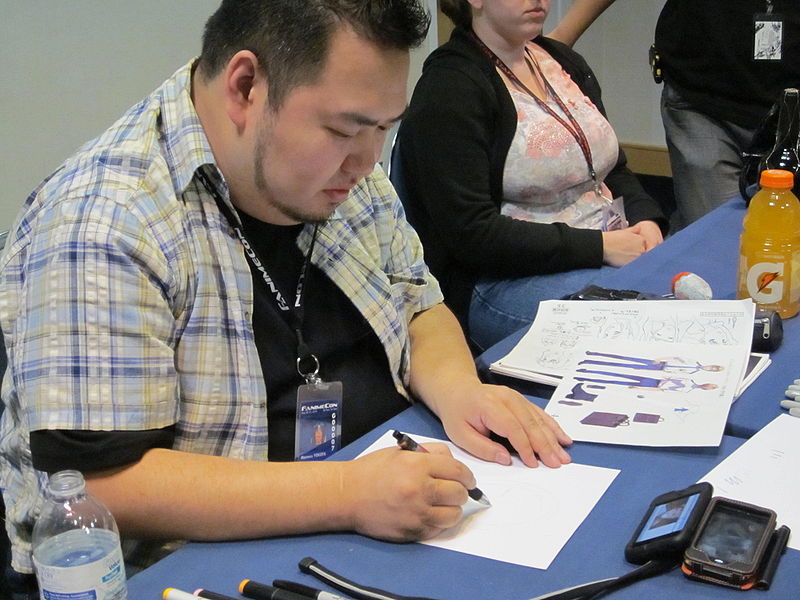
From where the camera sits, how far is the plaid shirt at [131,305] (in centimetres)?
103

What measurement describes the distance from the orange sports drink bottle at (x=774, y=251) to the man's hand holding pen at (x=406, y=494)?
2.51 feet

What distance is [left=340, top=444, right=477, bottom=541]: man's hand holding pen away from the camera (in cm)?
101

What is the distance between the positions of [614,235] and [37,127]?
164cm

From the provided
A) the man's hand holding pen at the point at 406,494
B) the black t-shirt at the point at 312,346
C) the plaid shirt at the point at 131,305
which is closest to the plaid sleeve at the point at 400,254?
the black t-shirt at the point at 312,346

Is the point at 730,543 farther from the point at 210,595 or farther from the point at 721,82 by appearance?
the point at 721,82

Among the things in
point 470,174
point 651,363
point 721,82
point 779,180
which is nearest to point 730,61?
point 721,82

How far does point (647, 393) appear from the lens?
51.8 inches

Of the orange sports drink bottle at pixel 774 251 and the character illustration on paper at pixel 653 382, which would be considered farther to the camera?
the orange sports drink bottle at pixel 774 251

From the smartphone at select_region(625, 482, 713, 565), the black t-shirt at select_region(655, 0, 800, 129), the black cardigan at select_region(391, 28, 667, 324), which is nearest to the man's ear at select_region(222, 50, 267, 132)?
the smartphone at select_region(625, 482, 713, 565)

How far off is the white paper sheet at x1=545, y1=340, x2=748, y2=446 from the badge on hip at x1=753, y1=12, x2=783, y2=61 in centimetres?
183

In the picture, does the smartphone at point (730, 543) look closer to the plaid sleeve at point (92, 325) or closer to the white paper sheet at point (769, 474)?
the white paper sheet at point (769, 474)

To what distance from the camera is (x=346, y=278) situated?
1389 millimetres

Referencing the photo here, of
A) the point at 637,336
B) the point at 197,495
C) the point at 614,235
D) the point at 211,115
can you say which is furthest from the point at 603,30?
the point at 197,495

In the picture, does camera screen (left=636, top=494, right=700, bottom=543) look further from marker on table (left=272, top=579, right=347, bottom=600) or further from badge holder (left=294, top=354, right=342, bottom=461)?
badge holder (left=294, top=354, right=342, bottom=461)
